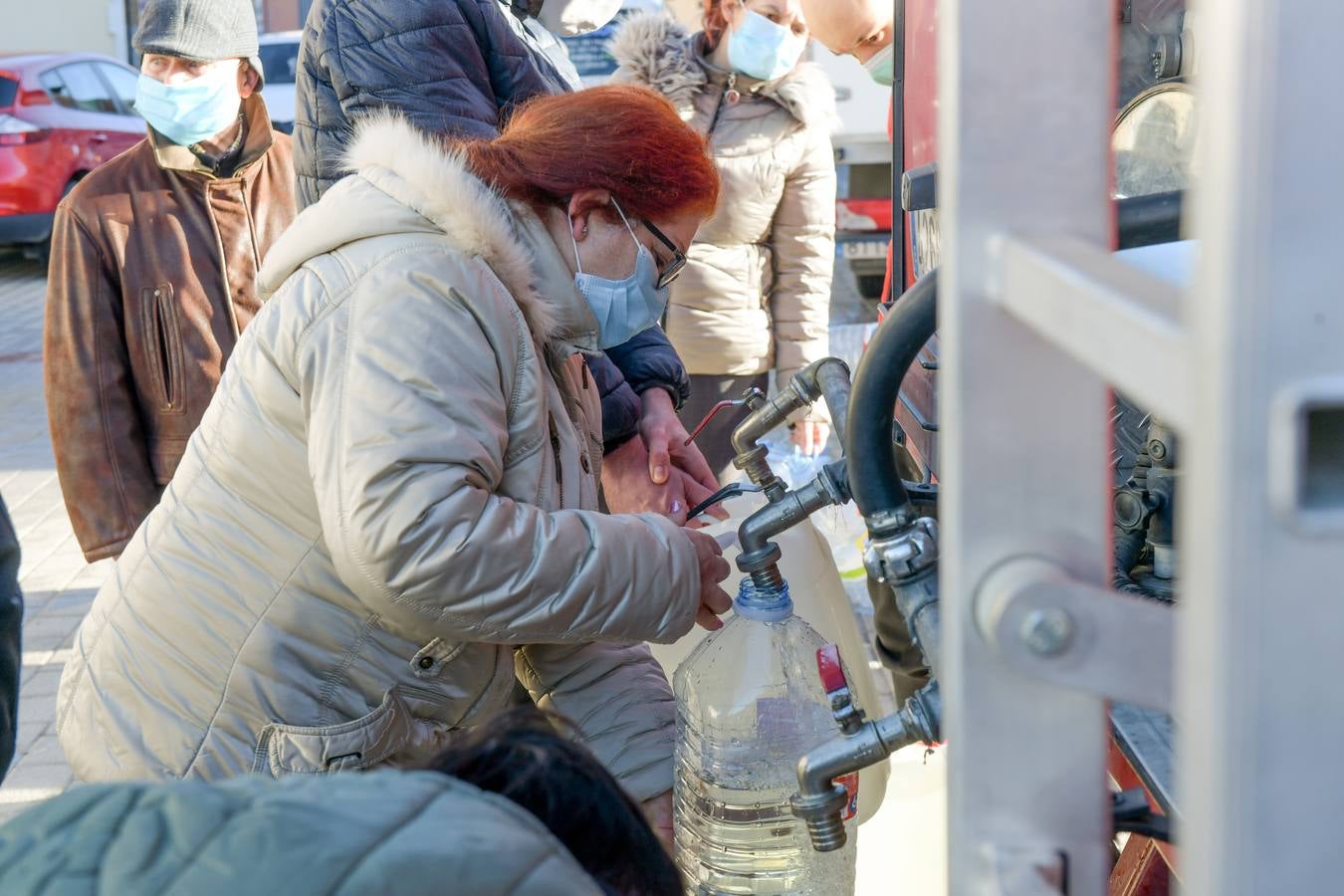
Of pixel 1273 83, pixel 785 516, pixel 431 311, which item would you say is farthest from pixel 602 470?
pixel 1273 83

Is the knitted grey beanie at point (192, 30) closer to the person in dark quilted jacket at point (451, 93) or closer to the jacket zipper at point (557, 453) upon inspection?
the person in dark quilted jacket at point (451, 93)

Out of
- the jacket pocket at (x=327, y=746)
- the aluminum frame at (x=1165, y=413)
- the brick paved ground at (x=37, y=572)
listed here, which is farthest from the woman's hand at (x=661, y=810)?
the aluminum frame at (x=1165, y=413)

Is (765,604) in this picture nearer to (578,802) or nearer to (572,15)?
(578,802)

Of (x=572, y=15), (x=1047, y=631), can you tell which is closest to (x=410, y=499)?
(x=1047, y=631)

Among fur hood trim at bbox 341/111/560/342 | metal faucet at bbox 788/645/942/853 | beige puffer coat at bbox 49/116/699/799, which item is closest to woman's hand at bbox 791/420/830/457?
beige puffer coat at bbox 49/116/699/799

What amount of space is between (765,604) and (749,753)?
53 cm

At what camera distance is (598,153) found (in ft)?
6.28

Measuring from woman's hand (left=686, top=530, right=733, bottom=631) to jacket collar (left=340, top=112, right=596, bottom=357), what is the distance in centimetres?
34

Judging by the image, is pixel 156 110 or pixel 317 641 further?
pixel 156 110

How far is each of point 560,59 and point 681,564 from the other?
179 centimetres

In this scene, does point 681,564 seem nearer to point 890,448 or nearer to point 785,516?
point 785,516

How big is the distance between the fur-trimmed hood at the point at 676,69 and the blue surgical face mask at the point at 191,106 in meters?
1.27

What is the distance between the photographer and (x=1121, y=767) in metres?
1.54

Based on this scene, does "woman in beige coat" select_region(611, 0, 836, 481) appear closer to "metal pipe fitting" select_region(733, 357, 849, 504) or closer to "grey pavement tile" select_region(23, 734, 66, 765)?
"grey pavement tile" select_region(23, 734, 66, 765)
